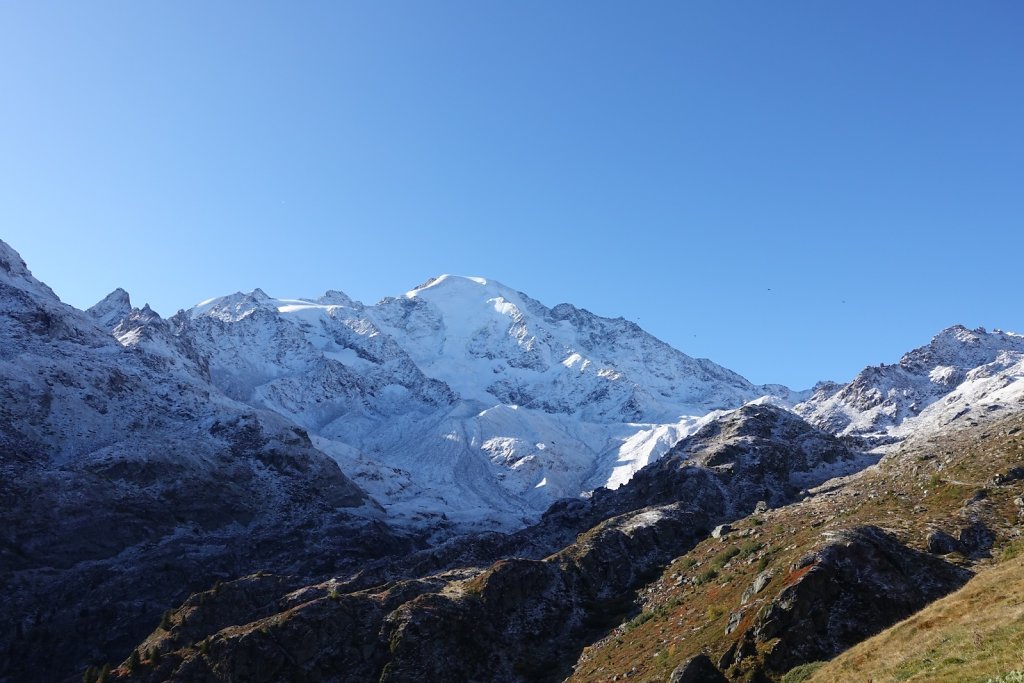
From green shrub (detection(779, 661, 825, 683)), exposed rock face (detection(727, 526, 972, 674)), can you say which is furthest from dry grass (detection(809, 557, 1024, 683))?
exposed rock face (detection(727, 526, 972, 674))

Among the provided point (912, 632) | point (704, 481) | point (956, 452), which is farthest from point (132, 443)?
point (912, 632)

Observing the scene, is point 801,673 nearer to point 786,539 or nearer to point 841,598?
point 841,598

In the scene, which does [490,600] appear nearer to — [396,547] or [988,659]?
[988,659]

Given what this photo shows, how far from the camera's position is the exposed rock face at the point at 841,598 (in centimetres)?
4341

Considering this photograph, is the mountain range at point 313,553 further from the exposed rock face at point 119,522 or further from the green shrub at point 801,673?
the green shrub at point 801,673

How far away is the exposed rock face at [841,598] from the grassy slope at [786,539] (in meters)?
1.27

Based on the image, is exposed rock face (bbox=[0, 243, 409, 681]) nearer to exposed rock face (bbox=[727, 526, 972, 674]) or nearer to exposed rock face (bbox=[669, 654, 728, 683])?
exposed rock face (bbox=[669, 654, 728, 683])

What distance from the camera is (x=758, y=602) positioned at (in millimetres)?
48062

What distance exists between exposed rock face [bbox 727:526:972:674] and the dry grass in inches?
147

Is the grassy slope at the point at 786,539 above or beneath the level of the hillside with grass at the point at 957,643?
above

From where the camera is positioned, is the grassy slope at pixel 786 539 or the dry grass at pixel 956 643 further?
the grassy slope at pixel 786 539

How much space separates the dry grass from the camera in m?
28.6

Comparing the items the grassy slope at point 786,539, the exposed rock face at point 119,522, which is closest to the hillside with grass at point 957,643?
the grassy slope at point 786,539

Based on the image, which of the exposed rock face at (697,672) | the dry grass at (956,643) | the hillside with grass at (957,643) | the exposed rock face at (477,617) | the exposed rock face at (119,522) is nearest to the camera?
the hillside with grass at (957,643)
